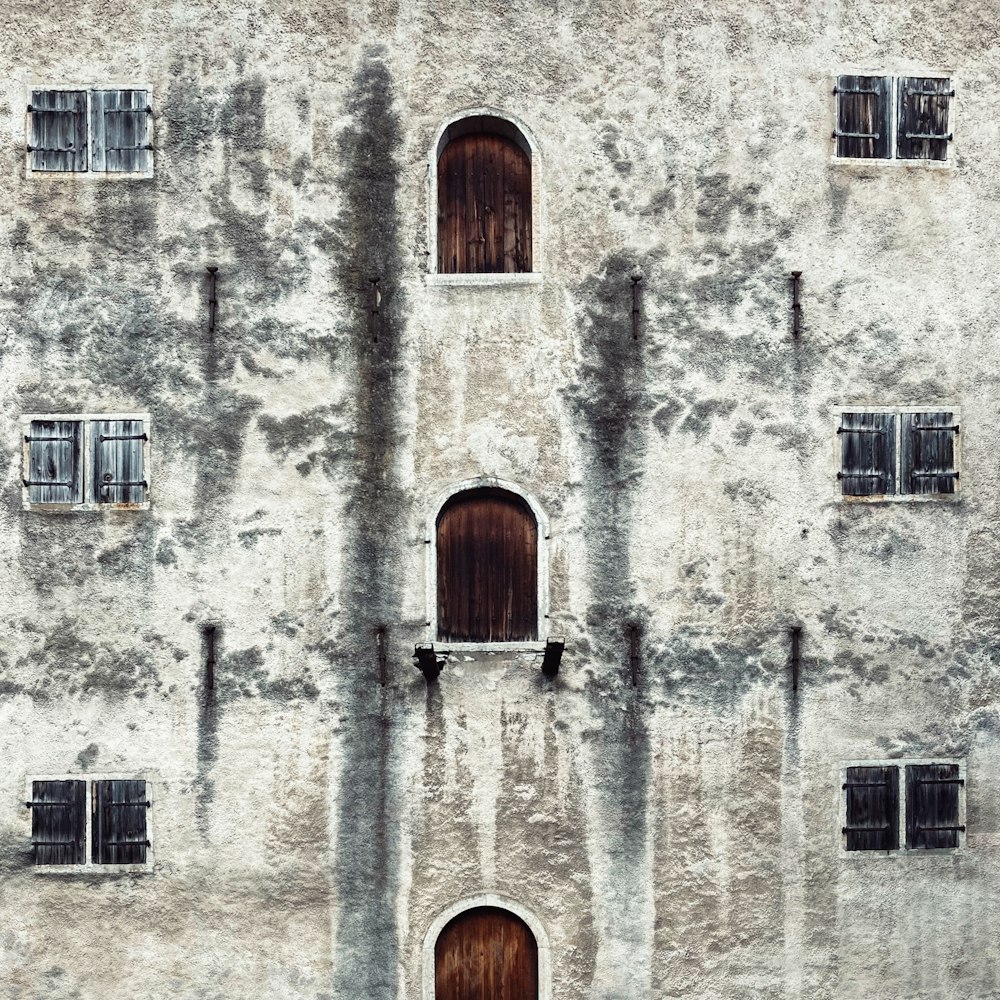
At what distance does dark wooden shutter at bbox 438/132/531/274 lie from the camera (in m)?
16.0

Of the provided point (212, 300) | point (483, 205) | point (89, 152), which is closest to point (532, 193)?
point (483, 205)

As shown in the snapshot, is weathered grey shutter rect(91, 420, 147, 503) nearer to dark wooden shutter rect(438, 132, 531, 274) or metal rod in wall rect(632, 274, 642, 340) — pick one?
dark wooden shutter rect(438, 132, 531, 274)

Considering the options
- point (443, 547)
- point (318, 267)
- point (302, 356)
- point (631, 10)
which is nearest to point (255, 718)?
point (443, 547)

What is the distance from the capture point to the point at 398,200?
15883 mm

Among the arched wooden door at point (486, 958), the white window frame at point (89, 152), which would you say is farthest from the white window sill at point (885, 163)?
the arched wooden door at point (486, 958)

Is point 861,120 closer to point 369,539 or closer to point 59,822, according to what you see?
point 369,539

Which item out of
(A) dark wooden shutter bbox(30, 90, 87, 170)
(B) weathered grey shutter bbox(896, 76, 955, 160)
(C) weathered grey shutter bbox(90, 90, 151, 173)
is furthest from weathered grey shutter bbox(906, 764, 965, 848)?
(A) dark wooden shutter bbox(30, 90, 87, 170)

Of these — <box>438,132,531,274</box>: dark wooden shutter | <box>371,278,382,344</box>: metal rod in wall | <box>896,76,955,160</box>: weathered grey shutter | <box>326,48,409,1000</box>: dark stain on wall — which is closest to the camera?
<box>326,48,409,1000</box>: dark stain on wall

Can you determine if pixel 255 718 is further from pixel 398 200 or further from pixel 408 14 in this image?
pixel 408 14

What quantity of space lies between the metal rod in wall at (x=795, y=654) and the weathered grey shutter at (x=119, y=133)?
8763 millimetres

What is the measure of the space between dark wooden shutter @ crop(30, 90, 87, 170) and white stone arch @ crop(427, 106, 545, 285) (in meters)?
3.84

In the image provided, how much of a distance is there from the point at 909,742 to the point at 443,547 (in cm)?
549

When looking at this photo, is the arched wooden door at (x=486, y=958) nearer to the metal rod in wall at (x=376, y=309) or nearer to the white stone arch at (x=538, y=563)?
the white stone arch at (x=538, y=563)

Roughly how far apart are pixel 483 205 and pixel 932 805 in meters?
8.20
